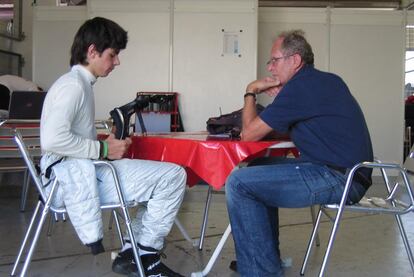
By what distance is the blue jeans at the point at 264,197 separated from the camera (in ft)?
6.26

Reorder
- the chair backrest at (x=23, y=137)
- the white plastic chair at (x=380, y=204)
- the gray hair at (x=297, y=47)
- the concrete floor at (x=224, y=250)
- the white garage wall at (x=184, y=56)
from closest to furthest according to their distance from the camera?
the white plastic chair at (x=380, y=204) → the gray hair at (x=297, y=47) → the concrete floor at (x=224, y=250) → the chair backrest at (x=23, y=137) → the white garage wall at (x=184, y=56)

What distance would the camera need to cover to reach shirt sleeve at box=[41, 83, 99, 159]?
1854 millimetres

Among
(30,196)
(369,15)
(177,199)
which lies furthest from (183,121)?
(177,199)

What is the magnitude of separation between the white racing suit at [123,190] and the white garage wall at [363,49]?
433cm

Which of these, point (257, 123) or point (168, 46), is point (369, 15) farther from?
point (257, 123)

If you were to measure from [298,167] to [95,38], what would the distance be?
1.05 metres

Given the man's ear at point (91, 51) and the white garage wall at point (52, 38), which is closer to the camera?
the man's ear at point (91, 51)

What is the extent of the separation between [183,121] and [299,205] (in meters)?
3.93

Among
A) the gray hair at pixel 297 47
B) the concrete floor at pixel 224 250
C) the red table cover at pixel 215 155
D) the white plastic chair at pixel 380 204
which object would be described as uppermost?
the gray hair at pixel 297 47

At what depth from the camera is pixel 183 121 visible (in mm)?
5785

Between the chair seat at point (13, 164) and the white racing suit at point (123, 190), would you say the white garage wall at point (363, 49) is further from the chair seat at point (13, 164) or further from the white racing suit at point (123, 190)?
the white racing suit at point (123, 190)

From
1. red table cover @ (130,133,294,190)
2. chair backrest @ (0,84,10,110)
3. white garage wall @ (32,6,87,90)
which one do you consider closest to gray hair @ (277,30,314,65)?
red table cover @ (130,133,294,190)

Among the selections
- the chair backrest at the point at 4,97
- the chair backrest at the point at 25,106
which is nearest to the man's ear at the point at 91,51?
the chair backrest at the point at 25,106

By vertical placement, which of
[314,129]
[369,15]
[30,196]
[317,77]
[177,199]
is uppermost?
[369,15]
